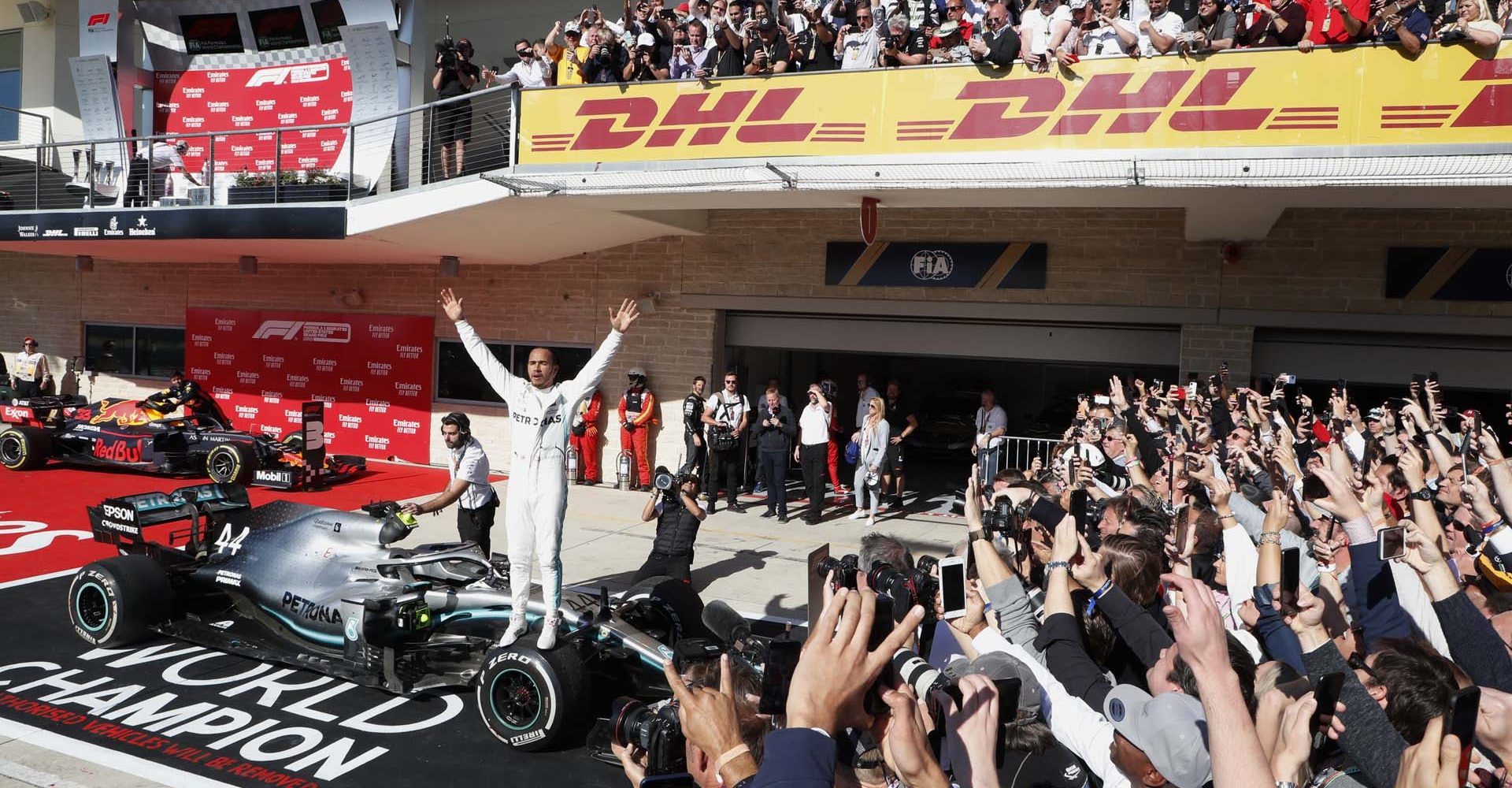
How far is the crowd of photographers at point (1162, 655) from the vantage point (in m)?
1.96

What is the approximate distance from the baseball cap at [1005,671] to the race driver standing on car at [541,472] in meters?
2.68

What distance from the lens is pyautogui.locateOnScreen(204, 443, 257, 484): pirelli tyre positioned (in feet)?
41.1

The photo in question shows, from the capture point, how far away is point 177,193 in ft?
50.8

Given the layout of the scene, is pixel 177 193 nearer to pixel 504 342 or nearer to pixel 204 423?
pixel 204 423

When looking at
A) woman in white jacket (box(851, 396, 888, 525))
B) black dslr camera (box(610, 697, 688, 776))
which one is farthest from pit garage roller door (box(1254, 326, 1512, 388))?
black dslr camera (box(610, 697, 688, 776))

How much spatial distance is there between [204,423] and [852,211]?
29.1 feet

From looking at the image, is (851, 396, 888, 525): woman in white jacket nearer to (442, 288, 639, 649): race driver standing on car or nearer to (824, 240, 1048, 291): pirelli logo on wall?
(824, 240, 1048, 291): pirelli logo on wall

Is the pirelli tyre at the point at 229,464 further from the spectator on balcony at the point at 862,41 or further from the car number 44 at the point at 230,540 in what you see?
the spectator on balcony at the point at 862,41

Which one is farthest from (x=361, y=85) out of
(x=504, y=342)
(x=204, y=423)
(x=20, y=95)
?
(x=20, y=95)

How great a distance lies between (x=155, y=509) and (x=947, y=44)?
Result: 27.5 ft

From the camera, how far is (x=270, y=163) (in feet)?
53.8

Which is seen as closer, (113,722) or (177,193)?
(113,722)

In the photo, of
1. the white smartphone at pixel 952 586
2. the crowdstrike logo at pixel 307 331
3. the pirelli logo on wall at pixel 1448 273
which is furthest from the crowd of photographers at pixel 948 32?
the white smartphone at pixel 952 586

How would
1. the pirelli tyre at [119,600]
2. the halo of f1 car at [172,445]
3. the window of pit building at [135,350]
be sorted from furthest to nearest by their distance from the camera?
the window of pit building at [135,350]
the halo of f1 car at [172,445]
the pirelli tyre at [119,600]
